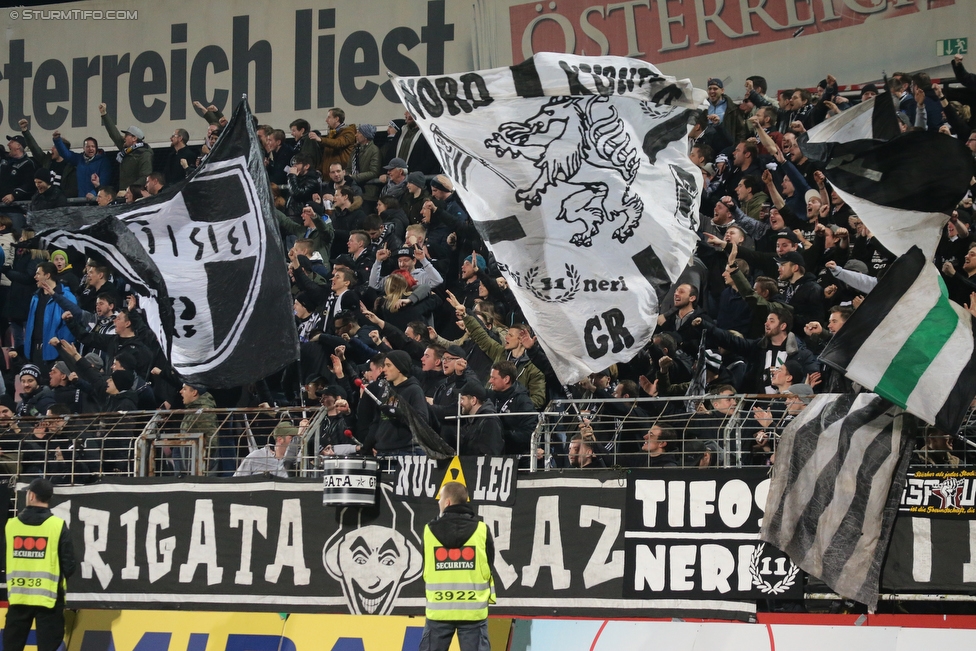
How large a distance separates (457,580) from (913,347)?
3.43 m

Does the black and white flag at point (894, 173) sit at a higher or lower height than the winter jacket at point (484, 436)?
higher

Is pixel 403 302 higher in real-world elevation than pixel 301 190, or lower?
lower

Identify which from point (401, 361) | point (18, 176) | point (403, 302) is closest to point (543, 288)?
point (401, 361)

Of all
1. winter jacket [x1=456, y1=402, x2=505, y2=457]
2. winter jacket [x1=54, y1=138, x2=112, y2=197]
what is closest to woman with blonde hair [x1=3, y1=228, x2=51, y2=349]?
winter jacket [x1=54, y1=138, x2=112, y2=197]

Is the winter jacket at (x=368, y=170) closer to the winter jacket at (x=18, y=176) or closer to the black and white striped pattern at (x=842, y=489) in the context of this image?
the winter jacket at (x=18, y=176)

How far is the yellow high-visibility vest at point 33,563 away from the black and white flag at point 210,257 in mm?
1748

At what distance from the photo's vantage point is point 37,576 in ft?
36.4

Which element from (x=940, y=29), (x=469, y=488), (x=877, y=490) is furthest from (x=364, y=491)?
(x=940, y=29)

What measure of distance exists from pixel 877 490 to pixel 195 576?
590 centimetres

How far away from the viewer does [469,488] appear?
448 inches

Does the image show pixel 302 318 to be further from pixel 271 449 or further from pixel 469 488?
pixel 469 488

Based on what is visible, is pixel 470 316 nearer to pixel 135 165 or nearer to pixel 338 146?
pixel 338 146

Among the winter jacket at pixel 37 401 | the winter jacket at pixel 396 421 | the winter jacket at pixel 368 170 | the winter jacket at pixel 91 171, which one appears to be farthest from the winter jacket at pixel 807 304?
the winter jacket at pixel 91 171

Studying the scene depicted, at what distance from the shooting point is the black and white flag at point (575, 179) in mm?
11414
